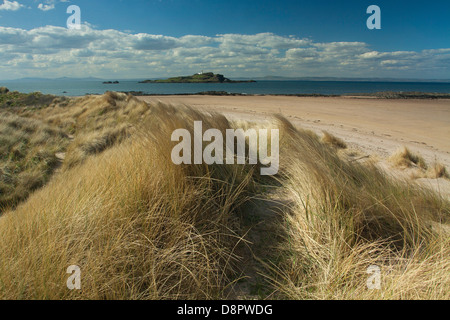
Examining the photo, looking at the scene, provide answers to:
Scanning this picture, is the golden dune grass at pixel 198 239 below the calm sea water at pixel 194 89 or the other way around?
below

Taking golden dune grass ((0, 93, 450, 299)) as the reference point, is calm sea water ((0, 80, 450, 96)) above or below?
above

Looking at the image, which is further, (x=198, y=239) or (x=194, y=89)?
(x=194, y=89)

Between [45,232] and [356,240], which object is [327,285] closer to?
[356,240]

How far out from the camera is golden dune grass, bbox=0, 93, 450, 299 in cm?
173

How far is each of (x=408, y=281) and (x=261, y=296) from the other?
3.33 ft

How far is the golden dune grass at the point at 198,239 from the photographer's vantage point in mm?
1734

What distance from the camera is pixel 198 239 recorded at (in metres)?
2.21

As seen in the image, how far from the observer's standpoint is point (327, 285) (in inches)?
74.7

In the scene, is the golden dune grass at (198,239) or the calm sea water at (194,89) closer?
the golden dune grass at (198,239)

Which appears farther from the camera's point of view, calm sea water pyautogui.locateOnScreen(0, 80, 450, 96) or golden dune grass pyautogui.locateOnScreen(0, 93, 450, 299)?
calm sea water pyautogui.locateOnScreen(0, 80, 450, 96)
